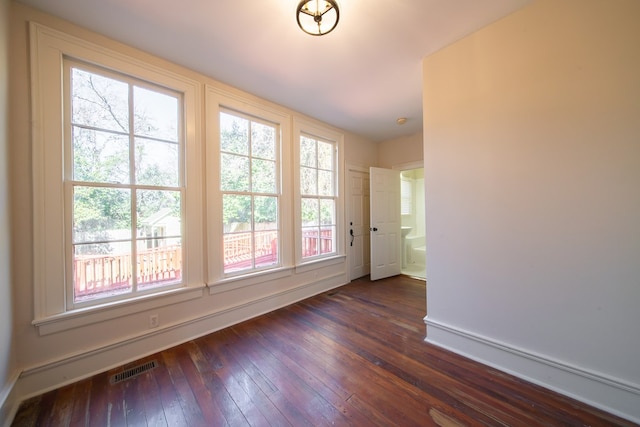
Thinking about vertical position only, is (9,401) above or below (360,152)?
below

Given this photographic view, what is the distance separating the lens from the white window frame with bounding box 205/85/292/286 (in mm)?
2318

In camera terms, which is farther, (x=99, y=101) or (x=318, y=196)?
(x=318, y=196)

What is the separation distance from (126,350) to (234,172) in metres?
1.88

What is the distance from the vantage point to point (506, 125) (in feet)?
5.49

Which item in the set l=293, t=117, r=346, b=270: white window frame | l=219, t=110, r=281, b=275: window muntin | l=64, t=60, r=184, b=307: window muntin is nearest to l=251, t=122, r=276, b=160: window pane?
l=219, t=110, r=281, b=275: window muntin

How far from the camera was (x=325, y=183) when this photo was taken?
3.67 metres

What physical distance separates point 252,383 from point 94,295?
1.45 m

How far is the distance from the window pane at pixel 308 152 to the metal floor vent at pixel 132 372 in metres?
2.72

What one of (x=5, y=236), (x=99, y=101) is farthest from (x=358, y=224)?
(x=5, y=236)

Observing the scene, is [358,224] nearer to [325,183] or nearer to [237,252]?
[325,183]

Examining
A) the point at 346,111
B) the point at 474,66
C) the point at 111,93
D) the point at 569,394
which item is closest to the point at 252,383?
the point at 569,394

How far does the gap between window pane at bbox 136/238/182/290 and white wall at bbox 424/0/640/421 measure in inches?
98.2

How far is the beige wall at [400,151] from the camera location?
13.4ft

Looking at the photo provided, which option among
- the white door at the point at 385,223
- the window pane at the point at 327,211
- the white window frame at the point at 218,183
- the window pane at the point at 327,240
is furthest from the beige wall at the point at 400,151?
the white window frame at the point at 218,183
